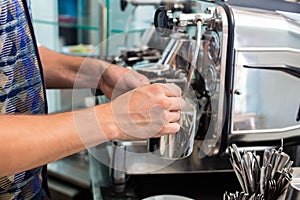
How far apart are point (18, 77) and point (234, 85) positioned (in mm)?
345

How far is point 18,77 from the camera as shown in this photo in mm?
653

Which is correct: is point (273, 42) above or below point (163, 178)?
above

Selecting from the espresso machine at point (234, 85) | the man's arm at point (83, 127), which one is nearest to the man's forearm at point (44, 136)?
the man's arm at point (83, 127)

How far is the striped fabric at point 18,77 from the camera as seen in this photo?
628 millimetres

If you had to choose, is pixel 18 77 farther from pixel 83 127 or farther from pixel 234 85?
pixel 234 85

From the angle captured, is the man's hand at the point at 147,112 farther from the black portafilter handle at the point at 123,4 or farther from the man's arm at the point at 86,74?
the black portafilter handle at the point at 123,4

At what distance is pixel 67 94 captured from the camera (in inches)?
55.6

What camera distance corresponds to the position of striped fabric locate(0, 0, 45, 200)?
63cm

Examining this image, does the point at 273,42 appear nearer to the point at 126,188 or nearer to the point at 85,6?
the point at 126,188

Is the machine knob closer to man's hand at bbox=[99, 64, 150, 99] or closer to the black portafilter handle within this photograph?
man's hand at bbox=[99, 64, 150, 99]

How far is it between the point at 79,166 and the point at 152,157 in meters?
0.63

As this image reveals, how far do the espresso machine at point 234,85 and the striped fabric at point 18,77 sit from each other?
17 cm

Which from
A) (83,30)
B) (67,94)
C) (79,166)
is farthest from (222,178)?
(83,30)

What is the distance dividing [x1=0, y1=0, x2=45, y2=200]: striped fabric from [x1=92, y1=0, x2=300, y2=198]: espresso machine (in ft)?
0.54
